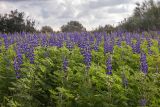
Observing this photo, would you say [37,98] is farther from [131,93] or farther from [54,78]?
[131,93]

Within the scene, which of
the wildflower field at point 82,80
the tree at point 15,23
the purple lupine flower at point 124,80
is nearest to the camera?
the wildflower field at point 82,80

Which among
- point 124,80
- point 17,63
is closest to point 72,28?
point 17,63

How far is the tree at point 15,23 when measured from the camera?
24.9m

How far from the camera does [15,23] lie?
81.8 ft

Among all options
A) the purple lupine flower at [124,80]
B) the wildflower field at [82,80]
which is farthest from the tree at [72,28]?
the purple lupine flower at [124,80]

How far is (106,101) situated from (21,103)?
166 cm

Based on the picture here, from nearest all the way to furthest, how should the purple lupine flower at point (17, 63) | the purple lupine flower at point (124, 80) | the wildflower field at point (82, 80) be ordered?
the wildflower field at point (82, 80) → the purple lupine flower at point (124, 80) → the purple lupine flower at point (17, 63)

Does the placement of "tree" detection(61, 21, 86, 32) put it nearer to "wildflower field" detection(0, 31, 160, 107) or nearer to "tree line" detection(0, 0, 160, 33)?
"tree line" detection(0, 0, 160, 33)

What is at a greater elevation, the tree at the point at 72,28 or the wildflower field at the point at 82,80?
the tree at the point at 72,28

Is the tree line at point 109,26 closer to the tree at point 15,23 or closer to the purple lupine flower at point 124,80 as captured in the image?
the tree at point 15,23

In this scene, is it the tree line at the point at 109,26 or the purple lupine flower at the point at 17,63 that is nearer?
the purple lupine flower at the point at 17,63

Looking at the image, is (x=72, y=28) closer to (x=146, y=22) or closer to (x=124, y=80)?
(x=146, y=22)

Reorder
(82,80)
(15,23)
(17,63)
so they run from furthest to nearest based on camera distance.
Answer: (15,23) < (17,63) < (82,80)

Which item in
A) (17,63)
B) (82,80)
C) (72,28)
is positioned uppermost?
(72,28)
